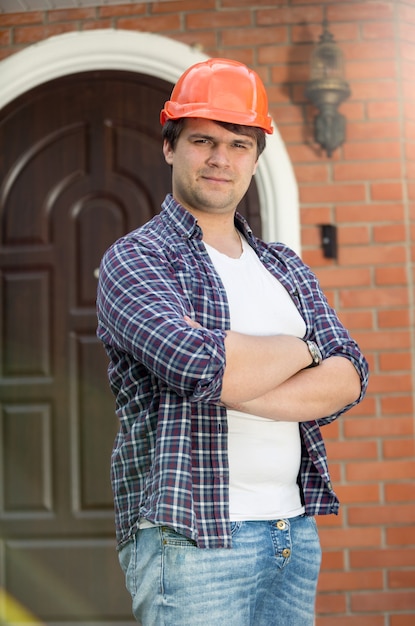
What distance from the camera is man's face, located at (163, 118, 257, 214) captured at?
5.93 feet

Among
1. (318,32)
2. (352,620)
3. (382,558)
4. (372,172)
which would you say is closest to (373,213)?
(372,172)

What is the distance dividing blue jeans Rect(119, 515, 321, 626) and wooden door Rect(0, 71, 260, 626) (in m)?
1.85

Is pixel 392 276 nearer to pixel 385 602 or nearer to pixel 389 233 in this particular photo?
pixel 389 233

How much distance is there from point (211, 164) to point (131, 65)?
1.92 meters

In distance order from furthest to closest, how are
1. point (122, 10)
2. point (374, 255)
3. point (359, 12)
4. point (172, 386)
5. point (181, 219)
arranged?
point (122, 10)
point (359, 12)
point (374, 255)
point (181, 219)
point (172, 386)

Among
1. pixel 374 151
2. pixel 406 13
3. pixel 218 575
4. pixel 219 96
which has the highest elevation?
pixel 406 13

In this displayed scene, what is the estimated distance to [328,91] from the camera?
10.8 feet

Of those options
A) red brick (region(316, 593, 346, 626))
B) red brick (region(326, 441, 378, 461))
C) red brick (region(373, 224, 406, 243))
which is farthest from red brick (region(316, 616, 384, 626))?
red brick (region(373, 224, 406, 243))

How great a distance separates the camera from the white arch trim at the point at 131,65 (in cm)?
335

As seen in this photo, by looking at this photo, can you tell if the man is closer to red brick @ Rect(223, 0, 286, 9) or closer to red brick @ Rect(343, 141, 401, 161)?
red brick @ Rect(343, 141, 401, 161)

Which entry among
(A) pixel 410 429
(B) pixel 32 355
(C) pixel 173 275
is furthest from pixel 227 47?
(C) pixel 173 275

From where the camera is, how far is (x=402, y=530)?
10.5 feet

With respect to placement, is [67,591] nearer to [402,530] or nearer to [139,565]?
[402,530]

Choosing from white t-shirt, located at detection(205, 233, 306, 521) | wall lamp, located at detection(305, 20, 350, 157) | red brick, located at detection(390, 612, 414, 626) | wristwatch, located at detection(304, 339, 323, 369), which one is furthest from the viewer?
wall lamp, located at detection(305, 20, 350, 157)
